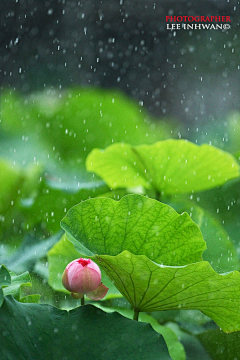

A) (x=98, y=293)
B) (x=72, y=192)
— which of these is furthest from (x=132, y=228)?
(x=72, y=192)

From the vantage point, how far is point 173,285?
29 cm

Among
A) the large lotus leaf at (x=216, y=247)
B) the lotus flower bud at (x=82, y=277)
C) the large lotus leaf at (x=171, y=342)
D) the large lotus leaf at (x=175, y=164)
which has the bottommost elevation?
the large lotus leaf at (x=171, y=342)

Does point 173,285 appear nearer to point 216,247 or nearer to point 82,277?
point 82,277

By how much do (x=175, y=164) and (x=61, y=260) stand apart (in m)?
0.22

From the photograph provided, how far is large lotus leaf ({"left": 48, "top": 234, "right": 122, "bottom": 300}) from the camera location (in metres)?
0.43

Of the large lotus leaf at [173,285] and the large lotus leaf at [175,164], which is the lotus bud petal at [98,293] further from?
the large lotus leaf at [175,164]

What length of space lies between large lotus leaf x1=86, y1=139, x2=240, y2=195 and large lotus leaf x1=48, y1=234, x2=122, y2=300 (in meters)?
0.19

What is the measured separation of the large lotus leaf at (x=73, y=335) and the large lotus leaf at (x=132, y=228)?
57 mm

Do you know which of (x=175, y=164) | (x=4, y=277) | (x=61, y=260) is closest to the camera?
(x=4, y=277)

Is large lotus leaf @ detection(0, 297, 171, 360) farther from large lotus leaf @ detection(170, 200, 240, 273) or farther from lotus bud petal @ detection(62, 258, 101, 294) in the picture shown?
large lotus leaf @ detection(170, 200, 240, 273)

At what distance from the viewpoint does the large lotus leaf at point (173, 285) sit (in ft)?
0.92

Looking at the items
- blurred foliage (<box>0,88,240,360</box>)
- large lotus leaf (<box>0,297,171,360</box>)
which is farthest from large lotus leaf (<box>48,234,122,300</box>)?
large lotus leaf (<box>0,297,171,360</box>)

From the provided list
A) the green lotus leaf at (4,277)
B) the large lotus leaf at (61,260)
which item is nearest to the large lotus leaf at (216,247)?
the large lotus leaf at (61,260)

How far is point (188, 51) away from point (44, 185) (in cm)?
372
